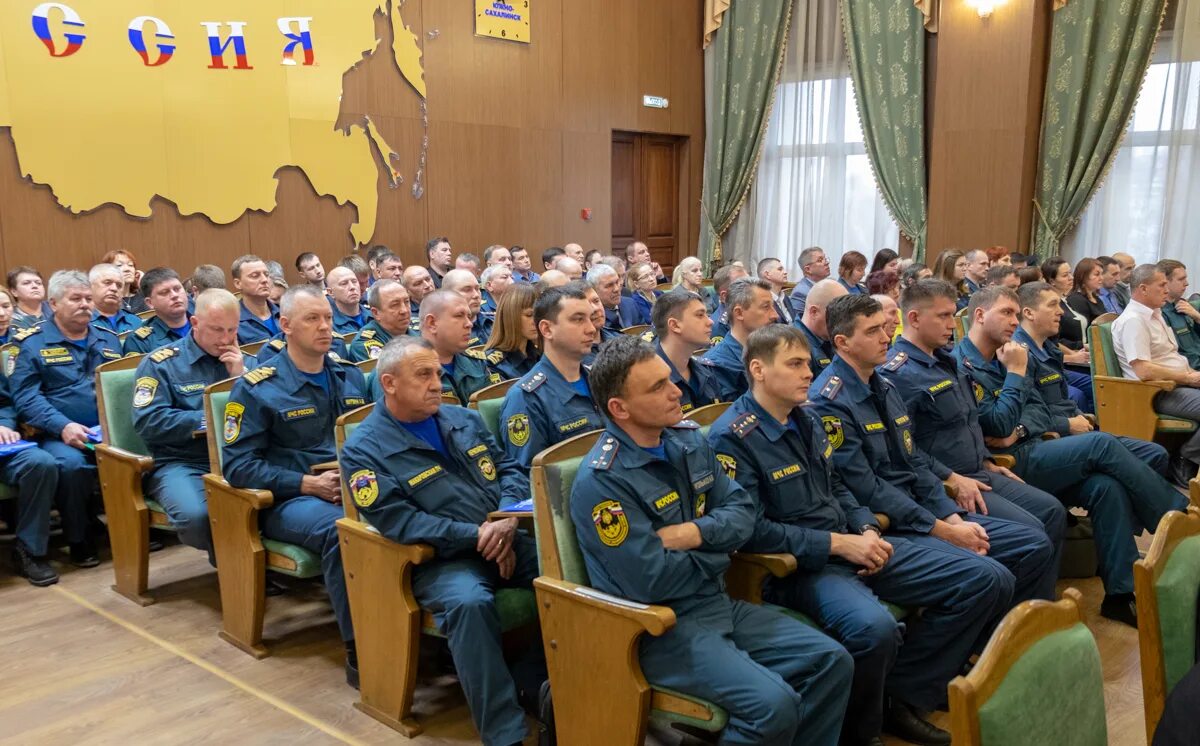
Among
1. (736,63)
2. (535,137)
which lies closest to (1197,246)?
(736,63)

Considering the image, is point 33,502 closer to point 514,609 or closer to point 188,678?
point 188,678

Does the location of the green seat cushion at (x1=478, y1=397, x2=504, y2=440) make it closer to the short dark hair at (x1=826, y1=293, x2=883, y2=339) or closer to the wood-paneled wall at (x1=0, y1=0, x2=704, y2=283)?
the short dark hair at (x1=826, y1=293, x2=883, y2=339)

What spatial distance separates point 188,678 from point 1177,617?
2.77 metres

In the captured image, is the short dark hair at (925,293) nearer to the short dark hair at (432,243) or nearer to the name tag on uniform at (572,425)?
the name tag on uniform at (572,425)

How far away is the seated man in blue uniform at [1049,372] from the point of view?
3.98 meters

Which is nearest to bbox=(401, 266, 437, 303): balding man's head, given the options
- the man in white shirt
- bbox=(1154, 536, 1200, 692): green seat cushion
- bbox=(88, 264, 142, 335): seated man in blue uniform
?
bbox=(88, 264, 142, 335): seated man in blue uniform

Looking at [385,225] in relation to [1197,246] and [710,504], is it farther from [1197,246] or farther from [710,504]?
[1197,246]

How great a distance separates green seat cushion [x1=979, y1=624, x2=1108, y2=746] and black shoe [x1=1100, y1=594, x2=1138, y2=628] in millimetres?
2151

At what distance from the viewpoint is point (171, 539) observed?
434 cm

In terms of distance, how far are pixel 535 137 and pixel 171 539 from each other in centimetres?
619

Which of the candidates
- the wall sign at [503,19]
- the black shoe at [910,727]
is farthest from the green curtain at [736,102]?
the black shoe at [910,727]

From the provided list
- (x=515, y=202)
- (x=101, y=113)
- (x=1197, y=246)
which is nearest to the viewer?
(x=101, y=113)

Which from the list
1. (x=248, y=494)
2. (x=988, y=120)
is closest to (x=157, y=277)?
(x=248, y=494)

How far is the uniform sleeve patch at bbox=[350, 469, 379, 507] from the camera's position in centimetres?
260
